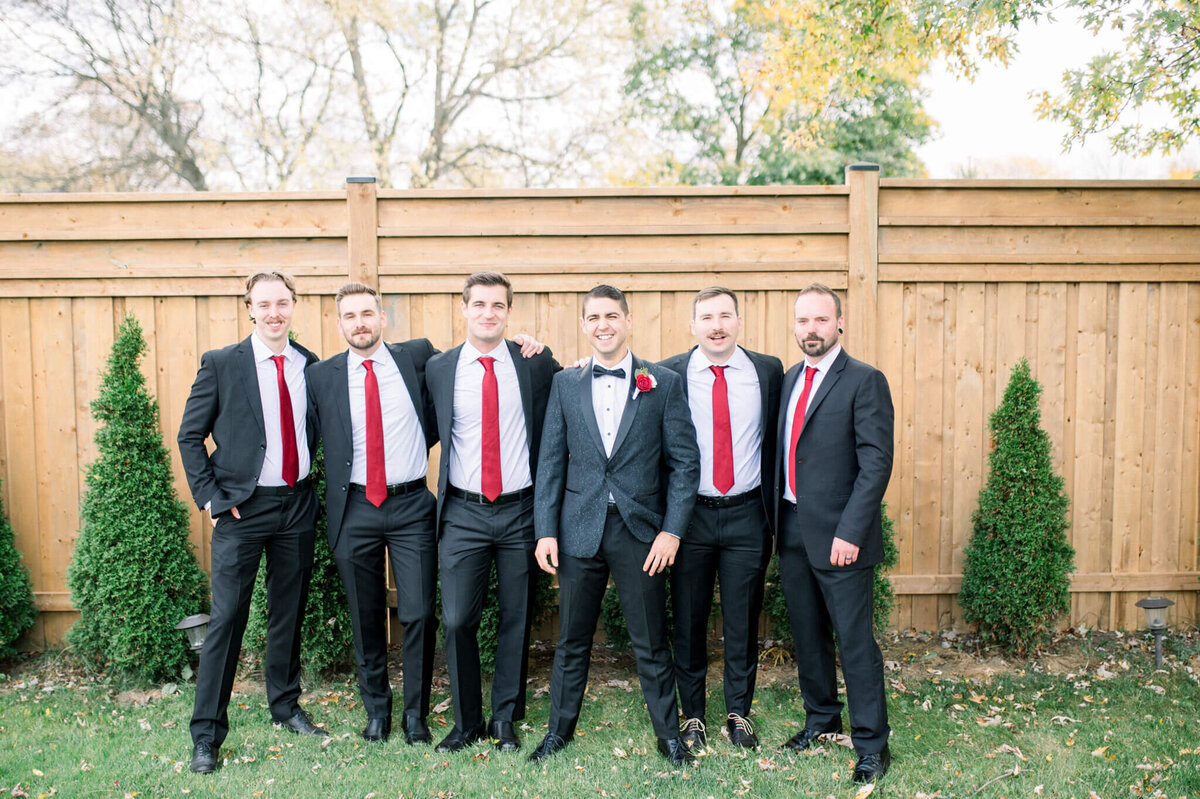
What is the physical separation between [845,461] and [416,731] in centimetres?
249

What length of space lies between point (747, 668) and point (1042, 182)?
372 cm

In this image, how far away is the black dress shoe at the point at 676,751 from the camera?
3.97 metres

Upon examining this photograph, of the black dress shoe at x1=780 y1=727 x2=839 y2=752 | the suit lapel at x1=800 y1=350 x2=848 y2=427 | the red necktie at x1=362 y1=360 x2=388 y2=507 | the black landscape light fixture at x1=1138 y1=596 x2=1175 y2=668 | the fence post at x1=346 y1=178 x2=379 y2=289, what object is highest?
the fence post at x1=346 y1=178 x2=379 y2=289

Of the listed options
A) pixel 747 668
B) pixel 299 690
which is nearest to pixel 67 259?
pixel 299 690

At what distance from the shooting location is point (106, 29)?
52.1 ft

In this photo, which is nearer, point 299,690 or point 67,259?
point 299,690

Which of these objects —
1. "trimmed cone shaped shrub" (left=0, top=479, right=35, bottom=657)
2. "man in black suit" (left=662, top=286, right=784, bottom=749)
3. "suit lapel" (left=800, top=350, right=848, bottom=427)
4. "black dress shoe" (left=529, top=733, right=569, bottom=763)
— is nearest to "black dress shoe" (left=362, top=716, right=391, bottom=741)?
"black dress shoe" (left=529, top=733, right=569, bottom=763)

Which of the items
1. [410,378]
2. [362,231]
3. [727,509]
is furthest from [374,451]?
[362,231]

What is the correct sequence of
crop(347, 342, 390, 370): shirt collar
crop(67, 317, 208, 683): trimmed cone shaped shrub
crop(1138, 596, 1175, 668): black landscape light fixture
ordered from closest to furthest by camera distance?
crop(347, 342, 390, 370): shirt collar
crop(67, 317, 208, 683): trimmed cone shaped shrub
crop(1138, 596, 1175, 668): black landscape light fixture

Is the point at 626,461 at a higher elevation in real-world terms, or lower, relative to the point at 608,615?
higher

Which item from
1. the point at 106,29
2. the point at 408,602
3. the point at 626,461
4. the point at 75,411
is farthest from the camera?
the point at 106,29

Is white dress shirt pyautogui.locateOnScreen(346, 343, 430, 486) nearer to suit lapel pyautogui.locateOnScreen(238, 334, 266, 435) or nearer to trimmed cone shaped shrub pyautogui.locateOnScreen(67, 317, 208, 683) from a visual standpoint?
suit lapel pyautogui.locateOnScreen(238, 334, 266, 435)

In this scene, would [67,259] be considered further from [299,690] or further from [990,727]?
[990,727]

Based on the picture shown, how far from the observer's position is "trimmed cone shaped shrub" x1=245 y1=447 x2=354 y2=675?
4.81 meters
